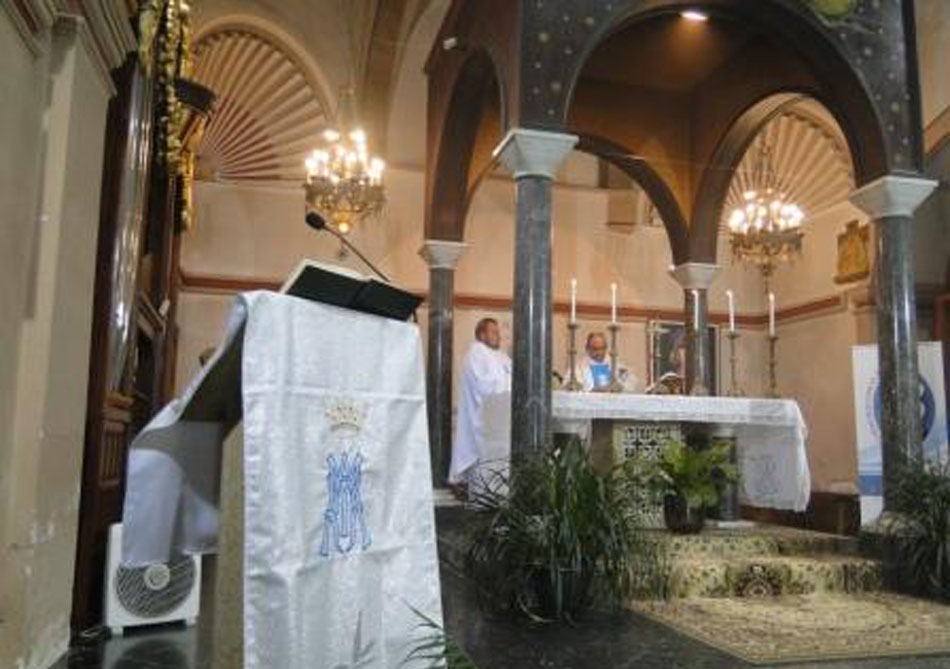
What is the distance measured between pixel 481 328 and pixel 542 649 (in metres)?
4.66

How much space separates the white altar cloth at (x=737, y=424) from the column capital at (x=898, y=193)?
5.06 ft

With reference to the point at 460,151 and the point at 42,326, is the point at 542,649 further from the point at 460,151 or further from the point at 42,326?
the point at 460,151

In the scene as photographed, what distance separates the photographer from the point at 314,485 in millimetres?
2260

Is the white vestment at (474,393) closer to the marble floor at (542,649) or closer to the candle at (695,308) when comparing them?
the candle at (695,308)

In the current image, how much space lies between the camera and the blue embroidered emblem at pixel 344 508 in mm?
2285

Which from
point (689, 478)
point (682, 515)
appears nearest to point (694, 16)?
point (689, 478)

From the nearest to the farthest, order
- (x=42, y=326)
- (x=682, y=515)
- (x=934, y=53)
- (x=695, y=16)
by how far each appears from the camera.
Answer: (x=42, y=326) → (x=682, y=515) → (x=695, y=16) → (x=934, y=53)

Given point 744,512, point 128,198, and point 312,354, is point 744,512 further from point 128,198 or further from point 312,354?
point 312,354

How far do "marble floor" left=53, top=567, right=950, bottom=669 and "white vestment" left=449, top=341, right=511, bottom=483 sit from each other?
3.31m

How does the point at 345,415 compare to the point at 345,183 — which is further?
the point at 345,183

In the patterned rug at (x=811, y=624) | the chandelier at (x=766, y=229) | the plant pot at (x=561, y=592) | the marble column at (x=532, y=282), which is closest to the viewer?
the patterned rug at (x=811, y=624)

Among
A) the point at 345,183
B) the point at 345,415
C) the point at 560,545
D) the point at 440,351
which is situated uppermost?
the point at 345,183

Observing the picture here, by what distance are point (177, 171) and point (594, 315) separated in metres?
6.13

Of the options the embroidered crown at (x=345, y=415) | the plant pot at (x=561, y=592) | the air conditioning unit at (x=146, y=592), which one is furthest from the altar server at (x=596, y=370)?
the embroidered crown at (x=345, y=415)
